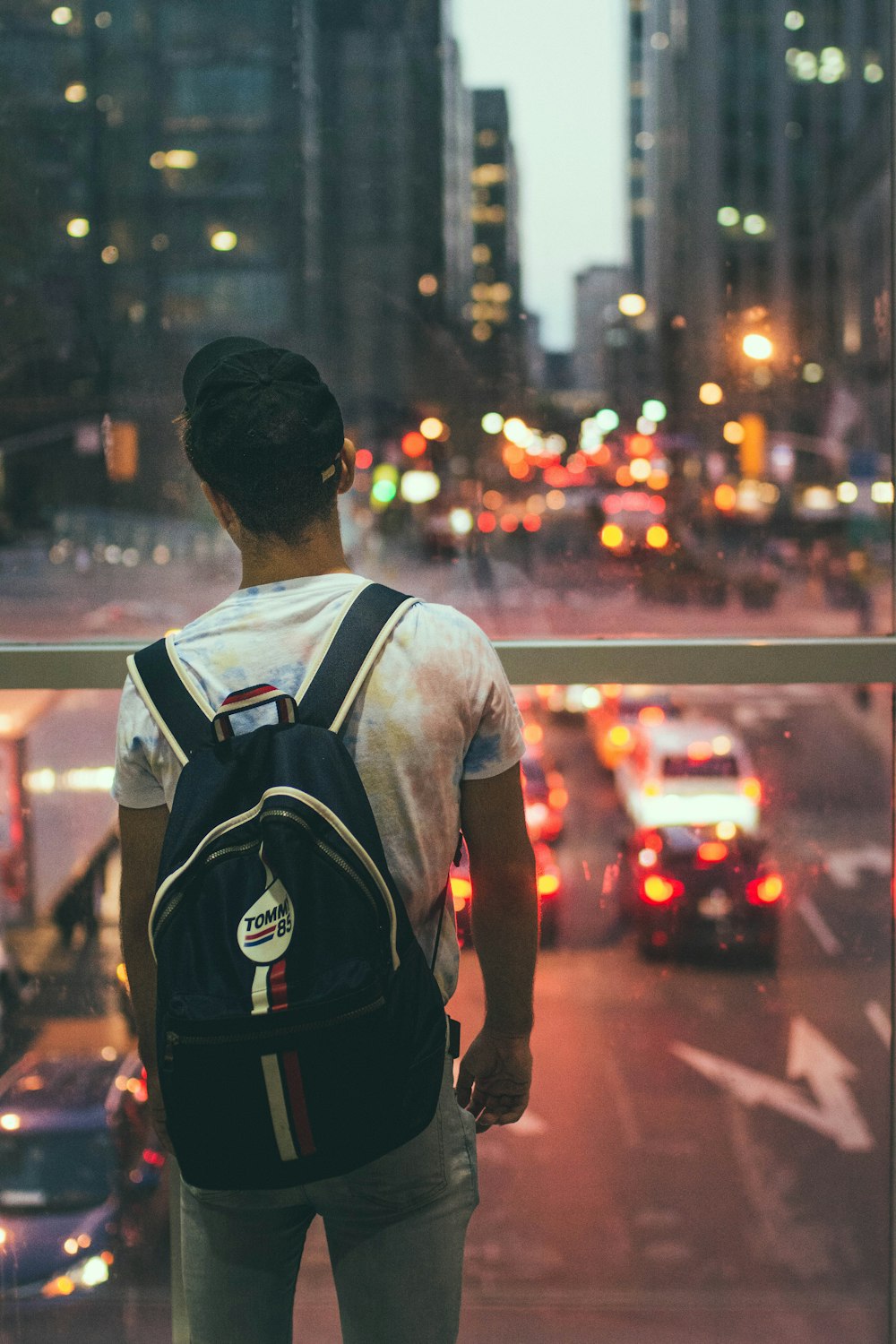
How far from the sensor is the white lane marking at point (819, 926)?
261cm

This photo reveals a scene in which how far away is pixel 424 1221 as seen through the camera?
1.43m

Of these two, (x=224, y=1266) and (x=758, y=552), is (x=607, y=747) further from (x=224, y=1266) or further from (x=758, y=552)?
(x=224, y=1266)

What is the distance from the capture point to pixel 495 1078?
1.62 meters

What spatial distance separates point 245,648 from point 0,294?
1.70 meters

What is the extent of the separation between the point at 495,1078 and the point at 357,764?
54cm

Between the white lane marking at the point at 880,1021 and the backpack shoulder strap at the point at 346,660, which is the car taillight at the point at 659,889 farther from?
the backpack shoulder strap at the point at 346,660

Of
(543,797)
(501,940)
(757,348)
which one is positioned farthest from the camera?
(543,797)

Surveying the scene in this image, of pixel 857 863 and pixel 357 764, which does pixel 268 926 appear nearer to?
pixel 357 764

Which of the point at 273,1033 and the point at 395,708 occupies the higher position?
the point at 395,708

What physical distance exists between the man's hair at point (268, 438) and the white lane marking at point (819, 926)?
1.68 m

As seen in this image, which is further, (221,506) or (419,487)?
(419,487)

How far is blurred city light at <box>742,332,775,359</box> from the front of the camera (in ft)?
8.71

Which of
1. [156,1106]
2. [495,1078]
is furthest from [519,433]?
[156,1106]

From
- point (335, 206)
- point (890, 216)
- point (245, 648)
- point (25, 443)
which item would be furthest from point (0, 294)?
point (890, 216)
